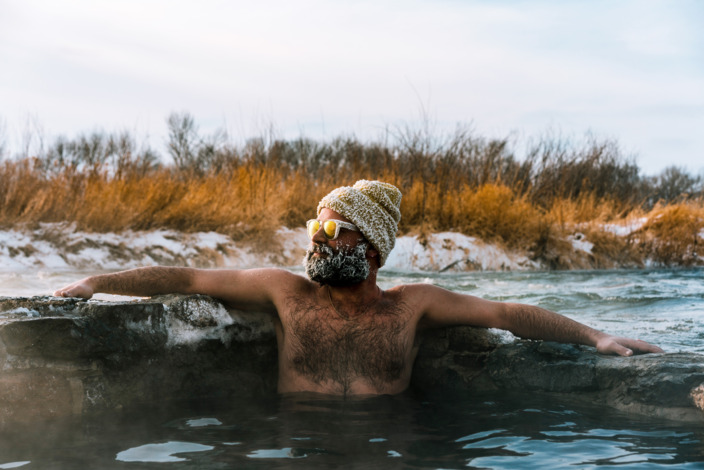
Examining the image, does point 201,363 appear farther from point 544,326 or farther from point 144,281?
point 544,326

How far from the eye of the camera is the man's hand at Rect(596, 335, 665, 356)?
3.20 metres

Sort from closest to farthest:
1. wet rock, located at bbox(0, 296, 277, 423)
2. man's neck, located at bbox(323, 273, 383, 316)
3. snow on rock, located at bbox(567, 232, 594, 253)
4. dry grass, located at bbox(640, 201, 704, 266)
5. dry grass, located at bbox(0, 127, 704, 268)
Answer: wet rock, located at bbox(0, 296, 277, 423) → man's neck, located at bbox(323, 273, 383, 316) → dry grass, located at bbox(0, 127, 704, 268) → snow on rock, located at bbox(567, 232, 594, 253) → dry grass, located at bbox(640, 201, 704, 266)

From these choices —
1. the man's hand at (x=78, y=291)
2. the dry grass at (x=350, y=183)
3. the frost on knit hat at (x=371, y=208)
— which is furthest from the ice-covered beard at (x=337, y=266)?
the dry grass at (x=350, y=183)

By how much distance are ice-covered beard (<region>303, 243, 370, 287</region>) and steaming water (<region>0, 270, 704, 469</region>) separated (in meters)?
0.52

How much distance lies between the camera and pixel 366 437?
107 inches

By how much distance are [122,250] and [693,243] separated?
916cm

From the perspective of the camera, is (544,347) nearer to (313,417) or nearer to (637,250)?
(313,417)

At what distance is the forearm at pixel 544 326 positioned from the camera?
10.8 ft

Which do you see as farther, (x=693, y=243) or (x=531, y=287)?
(x=693, y=243)

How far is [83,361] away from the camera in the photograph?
2.94 meters

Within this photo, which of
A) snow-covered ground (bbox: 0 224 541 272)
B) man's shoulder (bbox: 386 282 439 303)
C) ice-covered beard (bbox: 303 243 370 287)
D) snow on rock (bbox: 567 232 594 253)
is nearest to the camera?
ice-covered beard (bbox: 303 243 370 287)

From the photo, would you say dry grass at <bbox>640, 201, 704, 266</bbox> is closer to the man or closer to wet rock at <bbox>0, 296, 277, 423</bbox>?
the man

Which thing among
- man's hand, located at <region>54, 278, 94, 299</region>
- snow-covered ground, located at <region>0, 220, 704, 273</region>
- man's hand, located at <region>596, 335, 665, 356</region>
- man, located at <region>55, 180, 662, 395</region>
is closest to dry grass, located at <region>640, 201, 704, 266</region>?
snow-covered ground, located at <region>0, 220, 704, 273</region>

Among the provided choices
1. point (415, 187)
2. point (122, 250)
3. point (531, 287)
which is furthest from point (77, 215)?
point (531, 287)
